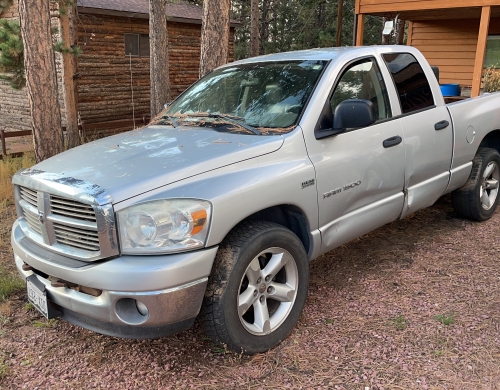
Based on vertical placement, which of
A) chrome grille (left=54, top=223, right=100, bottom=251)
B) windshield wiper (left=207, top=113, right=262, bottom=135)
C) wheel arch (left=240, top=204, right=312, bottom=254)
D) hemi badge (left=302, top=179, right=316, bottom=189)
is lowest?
wheel arch (left=240, top=204, right=312, bottom=254)

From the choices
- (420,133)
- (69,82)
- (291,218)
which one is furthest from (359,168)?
(69,82)

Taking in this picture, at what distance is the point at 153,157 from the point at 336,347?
5.62ft

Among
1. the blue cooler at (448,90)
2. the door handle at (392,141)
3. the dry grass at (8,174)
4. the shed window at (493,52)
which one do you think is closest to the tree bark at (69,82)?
the dry grass at (8,174)

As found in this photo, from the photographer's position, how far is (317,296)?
3.87m

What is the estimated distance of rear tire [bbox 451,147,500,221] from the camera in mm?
5172

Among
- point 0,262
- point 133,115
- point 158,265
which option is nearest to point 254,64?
point 158,265

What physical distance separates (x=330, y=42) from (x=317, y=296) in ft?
80.3

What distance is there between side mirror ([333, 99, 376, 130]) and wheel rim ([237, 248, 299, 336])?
101 cm

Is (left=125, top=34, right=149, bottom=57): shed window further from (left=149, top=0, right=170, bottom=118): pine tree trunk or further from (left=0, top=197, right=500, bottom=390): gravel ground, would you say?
(left=0, top=197, right=500, bottom=390): gravel ground

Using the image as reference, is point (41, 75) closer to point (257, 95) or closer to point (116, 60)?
point (257, 95)

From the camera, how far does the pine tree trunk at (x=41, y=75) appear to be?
667 cm

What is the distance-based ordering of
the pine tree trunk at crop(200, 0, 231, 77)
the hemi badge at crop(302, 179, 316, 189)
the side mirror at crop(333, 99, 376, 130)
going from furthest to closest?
the pine tree trunk at crop(200, 0, 231, 77) → the side mirror at crop(333, 99, 376, 130) → the hemi badge at crop(302, 179, 316, 189)

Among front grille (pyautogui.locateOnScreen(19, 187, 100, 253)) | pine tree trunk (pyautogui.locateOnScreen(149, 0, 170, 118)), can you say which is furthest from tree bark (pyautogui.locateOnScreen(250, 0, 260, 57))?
front grille (pyautogui.locateOnScreen(19, 187, 100, 253))

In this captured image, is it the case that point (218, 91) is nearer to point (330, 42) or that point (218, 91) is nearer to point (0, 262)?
point (0, 262)
